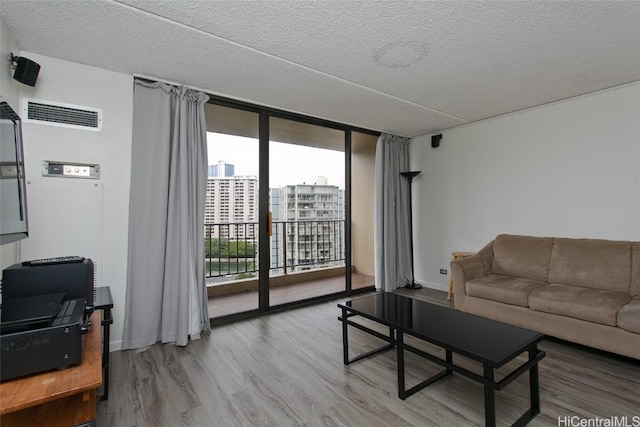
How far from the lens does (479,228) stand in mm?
4047

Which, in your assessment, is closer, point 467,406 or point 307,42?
point 467,406

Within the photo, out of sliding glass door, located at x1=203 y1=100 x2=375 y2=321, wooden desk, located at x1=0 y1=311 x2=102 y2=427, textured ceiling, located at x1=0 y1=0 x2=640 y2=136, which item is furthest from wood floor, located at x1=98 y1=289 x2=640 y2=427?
textured ceiling, located at x1=0 y1=0 x2=640 y2=136

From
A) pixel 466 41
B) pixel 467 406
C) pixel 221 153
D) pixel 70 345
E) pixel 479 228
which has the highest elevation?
pixel 466 41

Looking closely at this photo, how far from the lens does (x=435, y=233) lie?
15.0 ft

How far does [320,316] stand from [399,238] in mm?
1927

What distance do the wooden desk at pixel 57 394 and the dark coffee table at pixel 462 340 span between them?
1.58m

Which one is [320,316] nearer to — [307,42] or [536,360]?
→ [536,360]

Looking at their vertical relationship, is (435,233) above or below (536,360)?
above

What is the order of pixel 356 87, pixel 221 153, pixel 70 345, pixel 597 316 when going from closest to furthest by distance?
1. pixel 70 345
2. pixel 597 316
3. pixel 356 87
4. pixel 221 153

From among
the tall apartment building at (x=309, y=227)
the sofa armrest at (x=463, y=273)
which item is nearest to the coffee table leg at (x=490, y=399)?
the sofa armrest at (x=463, y=273)

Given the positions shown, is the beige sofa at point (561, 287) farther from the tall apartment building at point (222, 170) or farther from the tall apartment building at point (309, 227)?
the tall apartment building at point (222, 170)

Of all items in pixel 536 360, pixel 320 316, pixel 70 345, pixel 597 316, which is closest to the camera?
pixel 70 345

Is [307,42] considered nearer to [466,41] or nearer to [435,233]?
[466,41]

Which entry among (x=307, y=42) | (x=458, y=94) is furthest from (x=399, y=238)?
(x=307, y=42)
